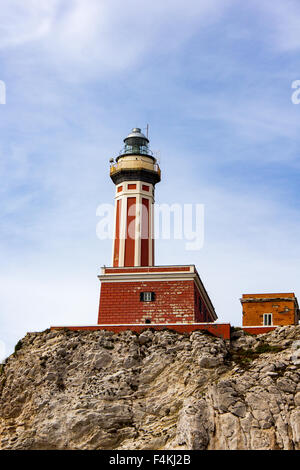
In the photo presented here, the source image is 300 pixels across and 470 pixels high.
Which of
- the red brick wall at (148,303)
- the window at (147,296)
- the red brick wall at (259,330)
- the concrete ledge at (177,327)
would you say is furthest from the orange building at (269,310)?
the window at (147,296)

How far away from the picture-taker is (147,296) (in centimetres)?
5053

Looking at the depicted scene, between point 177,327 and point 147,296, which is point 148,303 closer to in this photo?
point 147,296

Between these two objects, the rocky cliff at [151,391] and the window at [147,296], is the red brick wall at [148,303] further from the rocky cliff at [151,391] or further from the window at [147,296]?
the rocky cliff at [151,391]

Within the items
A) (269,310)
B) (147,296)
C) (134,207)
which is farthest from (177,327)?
(134,207)

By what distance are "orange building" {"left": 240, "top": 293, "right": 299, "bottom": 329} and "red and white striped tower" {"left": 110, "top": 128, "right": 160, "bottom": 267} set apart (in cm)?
861

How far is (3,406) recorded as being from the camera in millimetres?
45750

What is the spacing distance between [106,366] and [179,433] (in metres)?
8.44

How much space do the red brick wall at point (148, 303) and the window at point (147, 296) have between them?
215mm

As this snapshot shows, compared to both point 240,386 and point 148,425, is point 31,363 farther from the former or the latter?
point 240,386

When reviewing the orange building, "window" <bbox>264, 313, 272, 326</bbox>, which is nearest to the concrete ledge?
the orange building

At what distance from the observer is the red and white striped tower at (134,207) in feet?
180

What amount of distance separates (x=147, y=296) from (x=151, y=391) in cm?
856

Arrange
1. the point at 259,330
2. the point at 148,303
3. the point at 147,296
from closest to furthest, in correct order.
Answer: the point at 259,330, the point at 148,303, the point at 147,296
